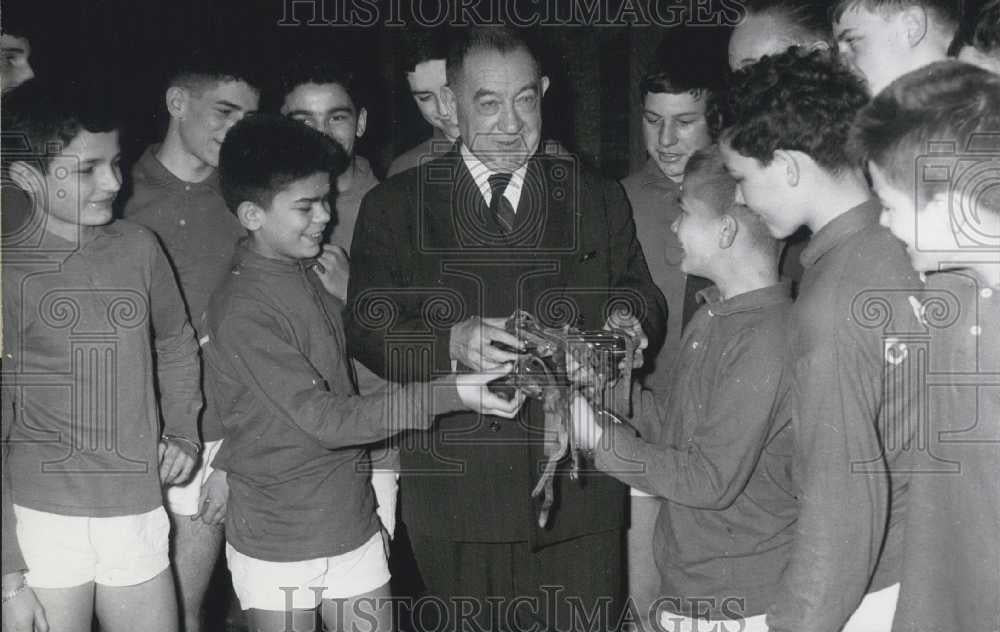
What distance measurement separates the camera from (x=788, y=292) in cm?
152

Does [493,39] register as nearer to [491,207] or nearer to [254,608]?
[491,207]

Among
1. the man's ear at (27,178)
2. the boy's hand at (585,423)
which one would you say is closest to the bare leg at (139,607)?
the man's ear at (27,178)

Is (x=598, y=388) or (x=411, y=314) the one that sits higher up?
(x=411, y=314)

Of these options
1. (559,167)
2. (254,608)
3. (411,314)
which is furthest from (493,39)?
(254,608)

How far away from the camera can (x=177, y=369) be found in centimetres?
191

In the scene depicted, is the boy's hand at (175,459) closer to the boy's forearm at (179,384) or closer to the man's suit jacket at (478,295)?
the boy's forearm at (179,384)

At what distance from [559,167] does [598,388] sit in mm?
438

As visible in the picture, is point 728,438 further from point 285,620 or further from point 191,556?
point 191,556

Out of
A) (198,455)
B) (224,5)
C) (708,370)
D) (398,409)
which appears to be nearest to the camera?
(708,370)

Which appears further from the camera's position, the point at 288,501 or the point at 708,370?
the point at 288,501

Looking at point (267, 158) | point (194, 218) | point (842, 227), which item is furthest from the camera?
point (194, 218)

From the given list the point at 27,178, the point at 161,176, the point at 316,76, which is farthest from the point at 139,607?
the point at 316,76

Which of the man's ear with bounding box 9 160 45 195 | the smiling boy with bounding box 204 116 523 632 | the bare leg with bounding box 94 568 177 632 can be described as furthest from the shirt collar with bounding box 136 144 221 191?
the bare leg with bounding box 94 568 177 632

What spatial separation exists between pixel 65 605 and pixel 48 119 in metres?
0.83
